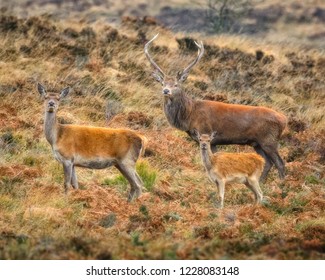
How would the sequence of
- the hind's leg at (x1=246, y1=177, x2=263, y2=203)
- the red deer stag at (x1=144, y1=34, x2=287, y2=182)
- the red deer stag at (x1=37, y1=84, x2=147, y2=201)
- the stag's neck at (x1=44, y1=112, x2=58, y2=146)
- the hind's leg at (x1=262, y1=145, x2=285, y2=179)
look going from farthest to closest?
the hind's leg at (x1=262, y1=145, x2=285, y2=179) → the red deer stag at (x1=144, y1=34, x2=287, y2=182) → the hind's leg at (x1=246, y1=177, x2=263, y2=203) → the stag's neck at (x1=44, y1=112, x2=58, y2=146) → the red deer stag at (x1=37, y1=84, x2=147, y2=201)

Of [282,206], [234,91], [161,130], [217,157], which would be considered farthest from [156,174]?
[234,91]

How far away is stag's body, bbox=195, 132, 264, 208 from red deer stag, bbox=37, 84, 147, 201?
1.11 m

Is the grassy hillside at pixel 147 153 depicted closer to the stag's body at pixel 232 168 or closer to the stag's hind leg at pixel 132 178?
the stag's hind leg at pixel 132 178

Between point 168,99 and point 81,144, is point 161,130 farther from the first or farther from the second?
point 81,144

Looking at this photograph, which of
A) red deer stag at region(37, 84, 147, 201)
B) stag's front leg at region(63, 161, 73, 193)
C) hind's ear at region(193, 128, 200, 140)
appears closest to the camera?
stag's front leg at region(63, 161, 73, 193)

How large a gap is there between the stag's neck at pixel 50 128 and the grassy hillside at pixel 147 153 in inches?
26.7

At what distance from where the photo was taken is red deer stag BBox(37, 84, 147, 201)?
44.0 ft

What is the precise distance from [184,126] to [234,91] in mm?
6702

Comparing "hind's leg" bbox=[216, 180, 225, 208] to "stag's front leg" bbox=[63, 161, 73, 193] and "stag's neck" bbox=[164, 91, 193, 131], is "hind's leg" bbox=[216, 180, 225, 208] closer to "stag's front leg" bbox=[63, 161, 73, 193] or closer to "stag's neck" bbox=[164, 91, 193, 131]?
"stag's neck" bbox=[164, 91, 193, 131]

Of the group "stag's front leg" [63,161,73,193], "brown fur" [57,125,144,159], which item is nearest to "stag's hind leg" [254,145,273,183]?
"brown fur" [57,125,144,159]

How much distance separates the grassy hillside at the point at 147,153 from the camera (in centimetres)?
1099

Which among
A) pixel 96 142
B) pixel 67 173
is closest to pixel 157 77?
pixel 96 142

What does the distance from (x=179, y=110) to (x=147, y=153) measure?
3.29ft

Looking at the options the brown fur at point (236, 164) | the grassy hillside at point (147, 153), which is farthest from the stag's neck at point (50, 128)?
the brown fur at point (236, 164)
